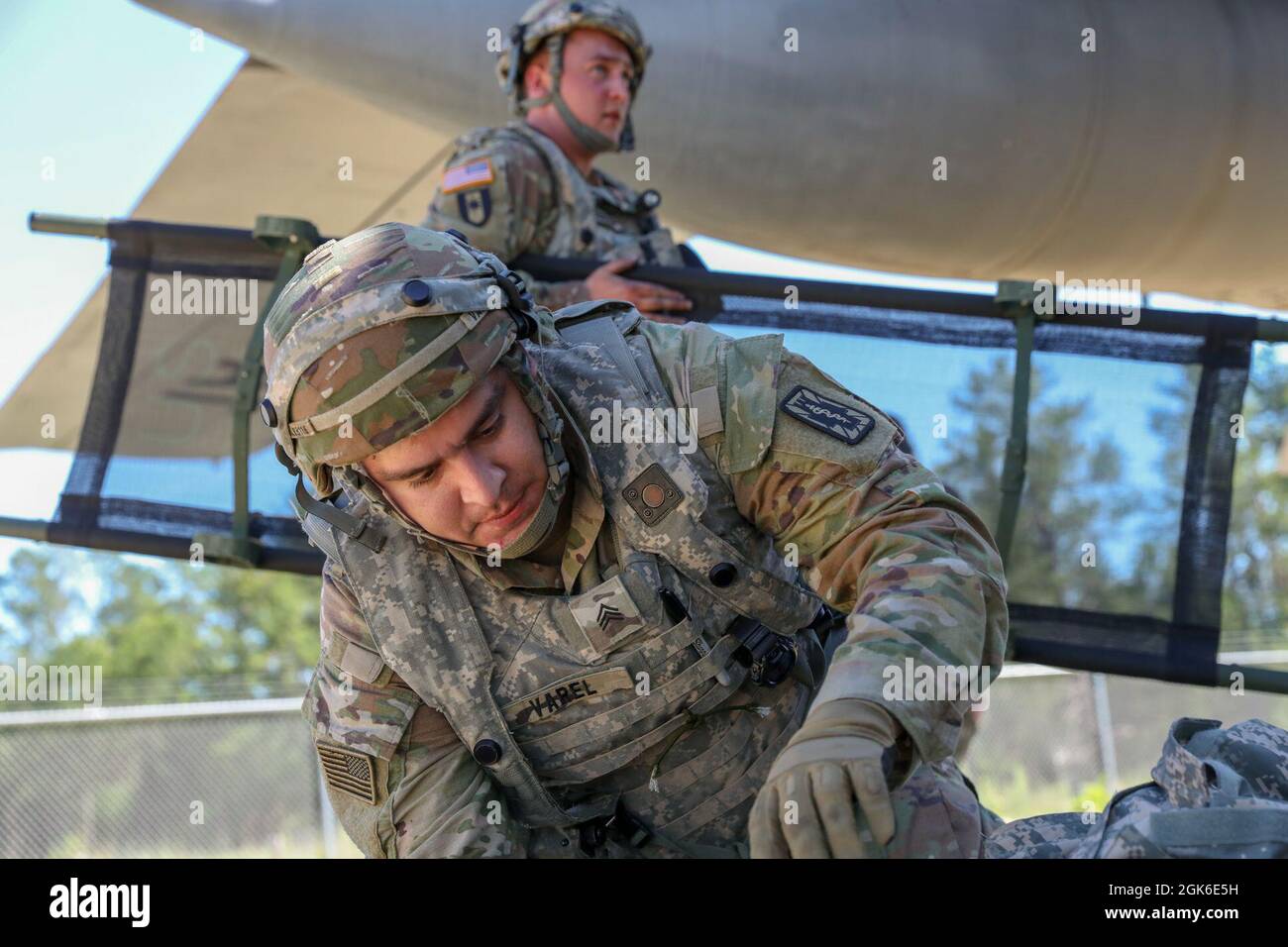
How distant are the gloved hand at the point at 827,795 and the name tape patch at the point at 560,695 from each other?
69cm

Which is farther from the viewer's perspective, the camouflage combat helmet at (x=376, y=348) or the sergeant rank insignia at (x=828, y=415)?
the sergeant rank insignia at (x=828, y=415)

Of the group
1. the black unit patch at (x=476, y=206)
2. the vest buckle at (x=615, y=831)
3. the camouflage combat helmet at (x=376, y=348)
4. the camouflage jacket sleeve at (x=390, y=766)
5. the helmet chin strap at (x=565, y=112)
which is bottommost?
the vest buckle at (x=615, y=831)

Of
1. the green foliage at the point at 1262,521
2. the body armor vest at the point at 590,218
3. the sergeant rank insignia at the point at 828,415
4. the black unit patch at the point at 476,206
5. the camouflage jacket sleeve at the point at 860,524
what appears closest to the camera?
the camouflage jacket sleeve at the point at 860,524

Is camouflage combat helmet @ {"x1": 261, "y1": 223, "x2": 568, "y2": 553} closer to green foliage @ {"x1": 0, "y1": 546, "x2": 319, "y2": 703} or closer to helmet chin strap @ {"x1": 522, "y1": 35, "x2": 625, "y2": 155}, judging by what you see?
helmet chin strap @ {"x1": 522, "y1": 35, "x2": 625, "y2": 155}

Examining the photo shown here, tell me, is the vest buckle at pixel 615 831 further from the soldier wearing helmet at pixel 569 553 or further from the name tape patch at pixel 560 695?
the name tape patch at pixel 560 695

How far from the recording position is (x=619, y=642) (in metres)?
2.44

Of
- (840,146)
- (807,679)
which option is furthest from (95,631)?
(807,679)

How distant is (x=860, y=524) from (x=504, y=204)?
2.26m

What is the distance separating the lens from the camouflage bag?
5.61ft

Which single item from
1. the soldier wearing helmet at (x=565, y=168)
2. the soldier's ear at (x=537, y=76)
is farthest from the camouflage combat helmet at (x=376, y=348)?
the soldier's ear at (x=537, y=76)

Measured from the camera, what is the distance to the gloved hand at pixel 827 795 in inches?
67.7

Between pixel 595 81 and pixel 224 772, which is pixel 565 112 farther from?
pixel 224 772

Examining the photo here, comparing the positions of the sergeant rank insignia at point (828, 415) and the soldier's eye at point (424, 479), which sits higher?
the sergeant rank insignia at point (828, 415)

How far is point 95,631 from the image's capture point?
79.2 feet
